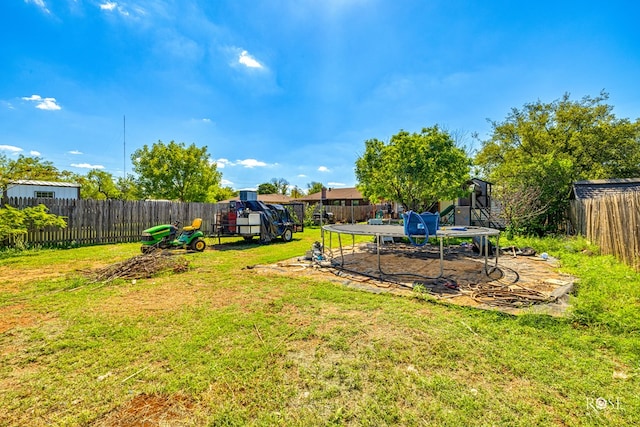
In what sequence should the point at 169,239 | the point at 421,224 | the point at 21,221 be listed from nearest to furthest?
the point at 421,224, the point at 21,221, the point at 169,239

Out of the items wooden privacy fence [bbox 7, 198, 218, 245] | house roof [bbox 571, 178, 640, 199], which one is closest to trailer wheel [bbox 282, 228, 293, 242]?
wooden privacy fence [bbox 7, 198, 218, 245]

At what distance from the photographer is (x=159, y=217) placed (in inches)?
480

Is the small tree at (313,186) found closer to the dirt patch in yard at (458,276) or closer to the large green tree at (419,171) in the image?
the large green tree at (419,171)

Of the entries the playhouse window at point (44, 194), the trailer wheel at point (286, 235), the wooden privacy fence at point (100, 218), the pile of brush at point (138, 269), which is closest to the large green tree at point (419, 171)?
the trailer wheel at point (286, 235)

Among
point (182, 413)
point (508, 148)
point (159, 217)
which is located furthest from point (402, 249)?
point (508, 148)

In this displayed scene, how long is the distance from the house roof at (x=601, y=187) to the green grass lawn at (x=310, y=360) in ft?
30.3

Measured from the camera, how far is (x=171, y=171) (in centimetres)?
2534

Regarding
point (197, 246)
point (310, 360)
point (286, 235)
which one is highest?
point (286, 235)

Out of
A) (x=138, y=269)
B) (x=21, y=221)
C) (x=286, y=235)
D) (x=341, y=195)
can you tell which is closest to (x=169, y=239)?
(x=138, y=269)

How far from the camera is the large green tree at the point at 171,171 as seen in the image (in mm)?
25109

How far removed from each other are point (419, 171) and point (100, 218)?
1242cm

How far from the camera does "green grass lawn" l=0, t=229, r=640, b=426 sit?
182 cm

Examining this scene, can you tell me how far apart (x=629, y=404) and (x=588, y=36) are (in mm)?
13371

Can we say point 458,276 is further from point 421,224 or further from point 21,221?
point 21,221
